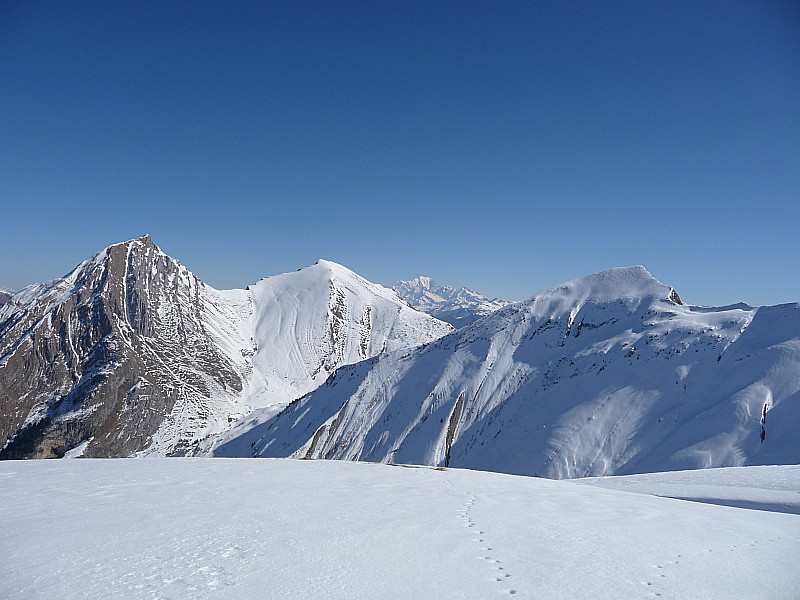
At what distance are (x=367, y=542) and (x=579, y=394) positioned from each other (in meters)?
75.8

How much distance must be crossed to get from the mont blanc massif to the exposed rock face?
1.94 feet

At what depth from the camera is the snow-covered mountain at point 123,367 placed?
143 metres

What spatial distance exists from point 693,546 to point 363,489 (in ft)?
28.1

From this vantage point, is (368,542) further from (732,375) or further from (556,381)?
(556,381)

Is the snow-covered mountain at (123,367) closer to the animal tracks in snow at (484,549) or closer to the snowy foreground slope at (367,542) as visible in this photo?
the snowy foreground slope at (367,542)

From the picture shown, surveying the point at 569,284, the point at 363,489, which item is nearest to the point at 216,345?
the point at 569,284

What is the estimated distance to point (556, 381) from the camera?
84.2 meters

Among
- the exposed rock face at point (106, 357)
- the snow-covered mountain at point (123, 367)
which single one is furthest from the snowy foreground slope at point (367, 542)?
the exposed rock face at point (106, 357)

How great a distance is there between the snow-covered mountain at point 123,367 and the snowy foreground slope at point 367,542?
149m

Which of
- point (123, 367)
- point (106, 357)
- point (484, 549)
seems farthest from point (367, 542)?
point (106, 357)

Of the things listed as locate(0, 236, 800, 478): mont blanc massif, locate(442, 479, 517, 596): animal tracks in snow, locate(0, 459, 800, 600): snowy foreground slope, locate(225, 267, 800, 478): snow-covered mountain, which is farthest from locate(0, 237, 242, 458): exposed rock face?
locate(442, 479, 517, 596): animal tracks in snow

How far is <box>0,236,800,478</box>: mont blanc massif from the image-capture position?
62219 millimetres

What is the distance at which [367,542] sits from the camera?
28.1 ft

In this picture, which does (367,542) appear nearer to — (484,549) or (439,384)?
(484,549)
